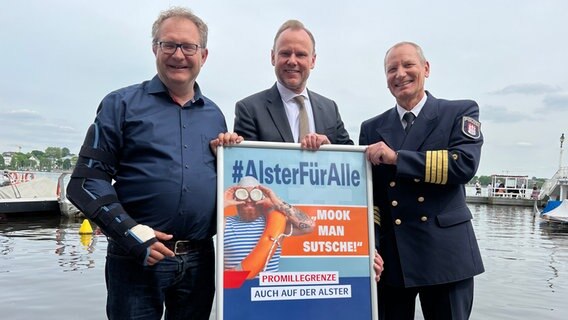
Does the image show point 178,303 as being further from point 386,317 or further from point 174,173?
point 386,317

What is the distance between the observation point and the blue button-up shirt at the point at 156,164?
282 centimetres

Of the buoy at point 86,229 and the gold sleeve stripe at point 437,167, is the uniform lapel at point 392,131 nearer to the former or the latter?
the gold sleeve stripe at point 437,167

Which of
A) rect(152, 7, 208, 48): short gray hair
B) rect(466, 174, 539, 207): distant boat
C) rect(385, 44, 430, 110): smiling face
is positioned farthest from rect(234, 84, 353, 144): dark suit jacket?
rect(466, 174, 539, 207): distant boat

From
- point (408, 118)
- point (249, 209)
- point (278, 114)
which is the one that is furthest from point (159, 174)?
point (408, 118)

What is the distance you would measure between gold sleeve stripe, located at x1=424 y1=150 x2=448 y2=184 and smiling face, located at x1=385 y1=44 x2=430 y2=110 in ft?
1.67

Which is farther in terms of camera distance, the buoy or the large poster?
the buoy

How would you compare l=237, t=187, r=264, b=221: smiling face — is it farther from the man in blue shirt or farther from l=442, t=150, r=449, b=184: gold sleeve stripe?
l=442, t=150, r=449, b=184: gold sleeve stripe

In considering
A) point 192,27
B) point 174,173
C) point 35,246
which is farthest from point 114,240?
point 35,246

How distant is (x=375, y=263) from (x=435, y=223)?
1.62ft

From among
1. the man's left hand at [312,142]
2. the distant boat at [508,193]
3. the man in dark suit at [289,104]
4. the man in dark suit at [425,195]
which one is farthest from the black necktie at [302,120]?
the distant boat at [508,193]

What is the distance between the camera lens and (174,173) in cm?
286

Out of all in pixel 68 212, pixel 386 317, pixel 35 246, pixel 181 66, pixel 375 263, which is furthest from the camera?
pixel 68 212

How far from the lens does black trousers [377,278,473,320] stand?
313 cm

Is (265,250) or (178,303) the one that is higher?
(265,250)
